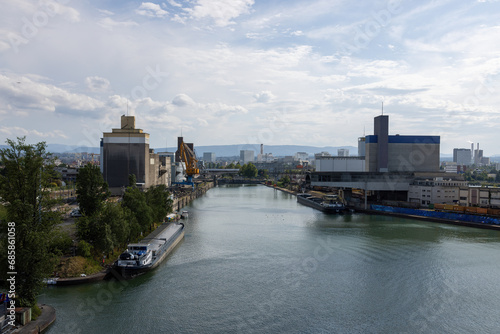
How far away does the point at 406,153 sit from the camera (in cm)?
3131

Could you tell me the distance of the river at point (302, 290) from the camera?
754 centimetres

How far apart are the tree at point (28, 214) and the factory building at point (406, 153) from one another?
27.3 metres

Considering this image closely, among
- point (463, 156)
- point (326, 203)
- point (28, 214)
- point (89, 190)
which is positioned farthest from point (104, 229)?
point (463, 156)

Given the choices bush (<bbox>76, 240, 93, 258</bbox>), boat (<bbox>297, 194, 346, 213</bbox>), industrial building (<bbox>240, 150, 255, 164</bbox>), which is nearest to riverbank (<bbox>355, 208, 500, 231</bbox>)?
boat (<bbox>297, 194, 346, 213</bbox>)

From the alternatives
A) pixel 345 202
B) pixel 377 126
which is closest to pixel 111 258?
pixel 345 202

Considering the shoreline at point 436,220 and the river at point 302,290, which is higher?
the shoreline at point 436,220

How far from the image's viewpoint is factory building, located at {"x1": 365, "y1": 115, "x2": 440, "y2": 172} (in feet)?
102

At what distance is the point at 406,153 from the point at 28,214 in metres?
29.6

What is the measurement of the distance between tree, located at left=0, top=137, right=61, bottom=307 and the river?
1052 millimetres

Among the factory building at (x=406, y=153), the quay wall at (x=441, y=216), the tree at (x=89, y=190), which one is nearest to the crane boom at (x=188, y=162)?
the factory building at (x=406, y=153)

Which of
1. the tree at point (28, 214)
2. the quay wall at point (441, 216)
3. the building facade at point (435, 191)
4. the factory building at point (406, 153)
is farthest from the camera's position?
the factory building at point (406, 153)

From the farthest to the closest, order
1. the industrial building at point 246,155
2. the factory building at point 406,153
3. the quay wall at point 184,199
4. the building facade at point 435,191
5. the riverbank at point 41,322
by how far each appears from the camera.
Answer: the industrial building at point 246,155 < the factory building at point 406,153 < the quay wall at point 184,199 < the building facade at point 435,191 < the riverbank at point 41,322

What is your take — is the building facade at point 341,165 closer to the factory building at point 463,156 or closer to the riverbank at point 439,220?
the riverbank at point 439,220

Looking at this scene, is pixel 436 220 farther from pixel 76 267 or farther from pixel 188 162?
pixel 188 162
